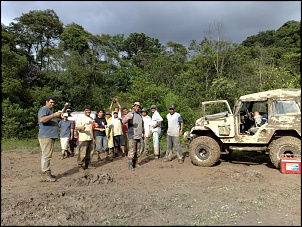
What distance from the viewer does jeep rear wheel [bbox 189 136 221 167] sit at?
699cm

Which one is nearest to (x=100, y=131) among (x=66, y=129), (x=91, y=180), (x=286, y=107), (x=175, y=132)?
(x=66, y=129)

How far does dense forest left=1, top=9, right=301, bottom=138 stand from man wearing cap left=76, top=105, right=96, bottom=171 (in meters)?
6.36

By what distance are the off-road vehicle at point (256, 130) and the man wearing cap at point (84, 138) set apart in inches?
103

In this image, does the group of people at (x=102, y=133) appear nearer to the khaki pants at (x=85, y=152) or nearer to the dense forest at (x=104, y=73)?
the khaki pants at (x=85, y=152)

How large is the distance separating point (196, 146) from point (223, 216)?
3459 mm

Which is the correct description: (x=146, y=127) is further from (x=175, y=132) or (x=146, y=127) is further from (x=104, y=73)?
(x=104, y=73)

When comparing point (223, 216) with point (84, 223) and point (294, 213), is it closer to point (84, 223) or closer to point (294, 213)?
point (294, 213)

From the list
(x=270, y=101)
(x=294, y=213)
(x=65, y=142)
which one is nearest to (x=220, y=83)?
(x=270, y=101)

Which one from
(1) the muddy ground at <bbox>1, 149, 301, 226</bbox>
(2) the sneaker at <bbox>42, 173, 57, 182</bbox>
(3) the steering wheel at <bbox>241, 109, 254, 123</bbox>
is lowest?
(1) the muddy ground at <bbox>1, 149, 301, 226</bbox>

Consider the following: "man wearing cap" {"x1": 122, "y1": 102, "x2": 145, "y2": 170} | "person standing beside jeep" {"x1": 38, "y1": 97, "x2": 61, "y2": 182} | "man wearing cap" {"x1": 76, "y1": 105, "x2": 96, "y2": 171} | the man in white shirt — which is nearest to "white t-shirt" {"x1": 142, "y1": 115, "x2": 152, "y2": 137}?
the man in white shirt

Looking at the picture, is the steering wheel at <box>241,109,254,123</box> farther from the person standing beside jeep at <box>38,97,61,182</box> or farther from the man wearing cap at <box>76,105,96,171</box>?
the person standing beside jeep at <box>38,97,61,182</box>

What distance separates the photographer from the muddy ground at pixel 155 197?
145 inches

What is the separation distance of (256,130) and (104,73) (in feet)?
69.7

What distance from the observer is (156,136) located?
812cm
